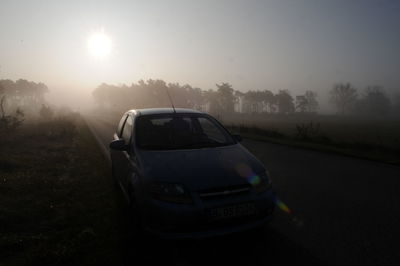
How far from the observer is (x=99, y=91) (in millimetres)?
151375

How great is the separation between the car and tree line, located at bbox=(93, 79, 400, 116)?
78.4 metres

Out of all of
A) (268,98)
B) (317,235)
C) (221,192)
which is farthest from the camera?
(268,98)

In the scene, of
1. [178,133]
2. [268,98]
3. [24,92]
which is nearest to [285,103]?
[268,98]

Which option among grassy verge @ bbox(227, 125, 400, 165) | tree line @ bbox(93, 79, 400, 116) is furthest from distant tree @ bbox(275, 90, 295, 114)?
grassy verge @ bbox(227, 125, 400, 165)

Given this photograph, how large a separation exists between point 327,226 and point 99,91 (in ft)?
524

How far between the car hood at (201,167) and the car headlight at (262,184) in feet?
0.25

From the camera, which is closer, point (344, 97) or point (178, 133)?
point (178, 133)

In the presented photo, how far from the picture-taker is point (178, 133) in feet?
15.0

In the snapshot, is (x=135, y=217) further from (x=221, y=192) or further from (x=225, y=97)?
(x=225, y=97)

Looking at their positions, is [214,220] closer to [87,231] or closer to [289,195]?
[87,231]

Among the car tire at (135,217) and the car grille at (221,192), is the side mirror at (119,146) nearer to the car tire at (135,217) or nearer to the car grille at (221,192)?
the car tire at (135,217)

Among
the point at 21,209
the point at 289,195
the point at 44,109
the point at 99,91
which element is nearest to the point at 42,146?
the point at 21,209

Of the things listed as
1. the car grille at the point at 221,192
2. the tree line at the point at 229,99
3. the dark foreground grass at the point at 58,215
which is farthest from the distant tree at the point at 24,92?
the car grille at the point at 221,192

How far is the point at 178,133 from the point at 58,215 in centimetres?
259
